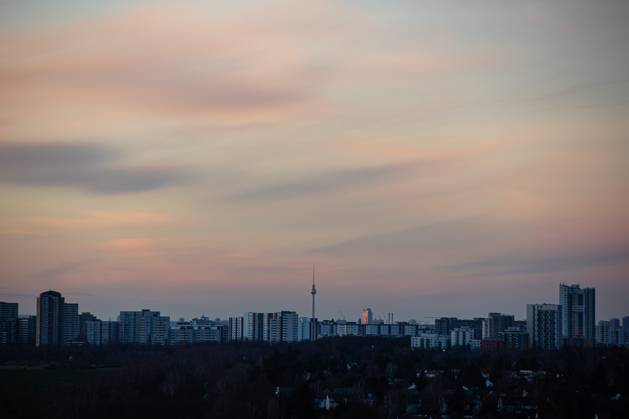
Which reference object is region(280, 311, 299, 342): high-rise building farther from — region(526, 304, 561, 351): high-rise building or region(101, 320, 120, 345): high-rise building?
region(526, 304, 561, 351): high-rise building

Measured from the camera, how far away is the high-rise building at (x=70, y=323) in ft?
291

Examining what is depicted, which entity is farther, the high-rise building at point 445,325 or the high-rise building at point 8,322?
the high-rise building at point 445,325

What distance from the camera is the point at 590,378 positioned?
4266 centimetres

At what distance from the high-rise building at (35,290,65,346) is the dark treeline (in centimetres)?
2420

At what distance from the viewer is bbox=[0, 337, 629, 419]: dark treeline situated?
33.8 meters

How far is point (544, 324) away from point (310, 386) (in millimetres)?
48159

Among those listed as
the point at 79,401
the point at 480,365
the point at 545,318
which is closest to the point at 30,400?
the point at 79,401

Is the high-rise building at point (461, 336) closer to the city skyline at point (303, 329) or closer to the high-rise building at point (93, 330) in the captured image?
the city skyline at point (303, 329)

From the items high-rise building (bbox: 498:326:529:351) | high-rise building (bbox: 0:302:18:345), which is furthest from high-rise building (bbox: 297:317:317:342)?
high-rise building (bbox: 0:302:18:345)

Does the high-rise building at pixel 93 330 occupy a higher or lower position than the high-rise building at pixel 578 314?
lower

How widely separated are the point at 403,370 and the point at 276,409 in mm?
17088

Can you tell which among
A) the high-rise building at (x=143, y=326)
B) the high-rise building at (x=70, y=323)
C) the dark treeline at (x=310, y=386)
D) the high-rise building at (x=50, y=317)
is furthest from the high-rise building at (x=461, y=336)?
the dark treeline at (x=310, y=386)

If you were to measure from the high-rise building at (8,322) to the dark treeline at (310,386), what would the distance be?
1788cm

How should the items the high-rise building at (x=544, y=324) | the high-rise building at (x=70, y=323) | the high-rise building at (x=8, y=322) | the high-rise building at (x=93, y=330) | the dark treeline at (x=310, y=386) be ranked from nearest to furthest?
the dark treeline at (x=310, y=386)
the high-rise building at (x=8, y=322)
the high-rise building at (x=544, y=324)
the high-rise building at (x=70, y=323)
the high-rise building at (x=93, y=330)
